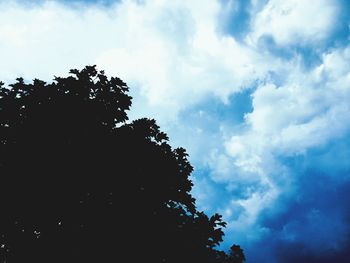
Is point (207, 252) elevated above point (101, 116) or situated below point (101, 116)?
below

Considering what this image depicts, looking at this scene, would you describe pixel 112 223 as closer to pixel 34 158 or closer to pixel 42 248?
pixel 42 248

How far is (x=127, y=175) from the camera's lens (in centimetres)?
1200

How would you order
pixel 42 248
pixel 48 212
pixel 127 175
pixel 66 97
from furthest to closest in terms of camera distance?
pixel 66 97
pixel 127 175
pixel 48 212
pixel 42 248

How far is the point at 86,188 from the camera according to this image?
1146 centimetres

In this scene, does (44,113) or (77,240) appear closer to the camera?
(77,240)

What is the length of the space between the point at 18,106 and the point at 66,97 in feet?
6.24

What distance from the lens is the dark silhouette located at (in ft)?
34.6

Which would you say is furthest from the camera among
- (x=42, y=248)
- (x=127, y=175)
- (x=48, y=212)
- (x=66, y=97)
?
(x=66, y=97)

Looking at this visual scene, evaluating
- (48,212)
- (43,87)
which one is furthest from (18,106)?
(48,212)

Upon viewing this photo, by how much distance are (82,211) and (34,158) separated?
2.61 metres

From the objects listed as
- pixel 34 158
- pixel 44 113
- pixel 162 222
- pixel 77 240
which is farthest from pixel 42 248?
pixel 44 113

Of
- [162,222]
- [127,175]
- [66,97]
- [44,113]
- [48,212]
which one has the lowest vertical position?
[48,212]

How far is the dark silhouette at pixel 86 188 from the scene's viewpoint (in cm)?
1055

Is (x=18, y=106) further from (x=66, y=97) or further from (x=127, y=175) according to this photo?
(x=127, y=175)
